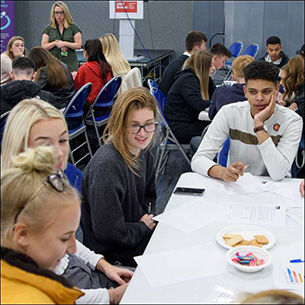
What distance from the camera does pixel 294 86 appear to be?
12.8 feet

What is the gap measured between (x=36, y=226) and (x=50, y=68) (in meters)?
3.17

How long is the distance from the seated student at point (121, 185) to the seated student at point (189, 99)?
190cm

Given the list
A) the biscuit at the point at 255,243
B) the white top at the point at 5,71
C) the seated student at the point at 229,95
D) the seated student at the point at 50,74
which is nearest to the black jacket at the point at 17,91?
the seated student at the point at 50,74

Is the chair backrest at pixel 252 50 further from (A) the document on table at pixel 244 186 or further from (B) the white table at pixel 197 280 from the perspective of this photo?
(B) the white table at pixel 197 280

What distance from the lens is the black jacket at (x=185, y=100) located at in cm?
391

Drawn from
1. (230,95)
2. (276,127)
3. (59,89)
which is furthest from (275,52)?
(276,127)

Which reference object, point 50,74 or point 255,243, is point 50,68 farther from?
point 255,243

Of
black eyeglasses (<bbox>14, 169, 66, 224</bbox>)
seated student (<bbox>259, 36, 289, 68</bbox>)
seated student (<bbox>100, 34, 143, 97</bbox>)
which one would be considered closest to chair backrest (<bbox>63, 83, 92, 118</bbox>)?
seated student (<bbox>100, 34, 143, 97</bbox>)

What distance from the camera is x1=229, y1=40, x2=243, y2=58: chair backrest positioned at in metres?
7.19

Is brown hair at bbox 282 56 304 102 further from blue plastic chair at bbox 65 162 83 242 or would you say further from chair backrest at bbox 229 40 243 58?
chair backrest at bbox 229 40 243 58

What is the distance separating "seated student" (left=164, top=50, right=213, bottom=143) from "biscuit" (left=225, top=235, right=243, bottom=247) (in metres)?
2.39

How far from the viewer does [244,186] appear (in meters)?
2.10

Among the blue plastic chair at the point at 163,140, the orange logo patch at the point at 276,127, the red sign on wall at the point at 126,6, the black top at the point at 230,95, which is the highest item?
the red sign on wall at the point at 126,6

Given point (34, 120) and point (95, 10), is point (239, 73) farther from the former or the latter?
point (95, 10)
